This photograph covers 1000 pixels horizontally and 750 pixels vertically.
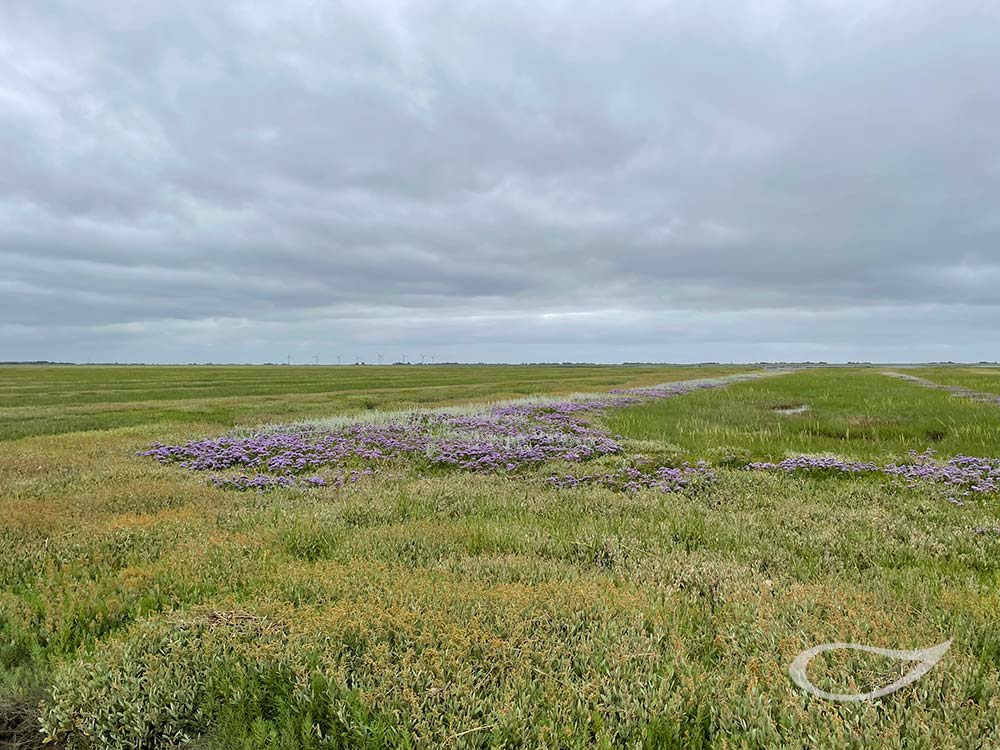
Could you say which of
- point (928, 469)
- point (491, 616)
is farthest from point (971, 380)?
point (491, 616)

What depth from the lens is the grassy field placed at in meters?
3.37

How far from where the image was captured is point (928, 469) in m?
11.7

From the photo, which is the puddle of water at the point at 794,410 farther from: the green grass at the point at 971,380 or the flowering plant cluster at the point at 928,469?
the green grass at the point at 971,380

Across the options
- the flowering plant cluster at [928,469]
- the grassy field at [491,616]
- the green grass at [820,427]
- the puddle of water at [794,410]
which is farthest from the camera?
the puddle of water at [794,410]

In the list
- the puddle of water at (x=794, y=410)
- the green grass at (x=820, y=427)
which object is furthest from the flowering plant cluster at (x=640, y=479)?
the puddle of water at (x=794, y=410)

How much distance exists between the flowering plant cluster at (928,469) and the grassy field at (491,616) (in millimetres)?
783

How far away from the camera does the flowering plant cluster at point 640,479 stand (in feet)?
36.4

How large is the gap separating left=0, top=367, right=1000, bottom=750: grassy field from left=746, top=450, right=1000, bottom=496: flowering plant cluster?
783mm

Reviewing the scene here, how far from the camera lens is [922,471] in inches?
457

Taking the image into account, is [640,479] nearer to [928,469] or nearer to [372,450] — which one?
[928,469]

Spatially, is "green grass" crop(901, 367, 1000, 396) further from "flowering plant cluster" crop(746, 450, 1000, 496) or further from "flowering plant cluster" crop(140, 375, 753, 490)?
"flowering plant cluster" crop(140, 375, 753, 490)

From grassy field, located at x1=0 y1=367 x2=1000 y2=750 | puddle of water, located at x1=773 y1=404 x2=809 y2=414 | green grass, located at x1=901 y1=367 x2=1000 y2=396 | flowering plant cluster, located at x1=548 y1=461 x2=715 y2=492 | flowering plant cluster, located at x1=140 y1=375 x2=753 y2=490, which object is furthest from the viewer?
green grass, located at x1=901 y1=367 x2=1000 y2=396

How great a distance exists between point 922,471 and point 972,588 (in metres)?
7.79

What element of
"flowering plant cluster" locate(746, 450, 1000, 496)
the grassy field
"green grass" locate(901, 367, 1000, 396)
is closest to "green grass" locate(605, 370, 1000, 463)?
"flowering plant cluster" locate(746, 450, 1000, 496)
